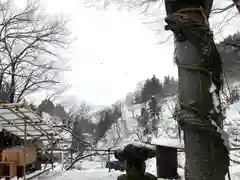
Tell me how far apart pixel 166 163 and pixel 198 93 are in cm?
843

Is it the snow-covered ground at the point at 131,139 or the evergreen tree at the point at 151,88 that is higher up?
the evergreen tree at the point at 151,88

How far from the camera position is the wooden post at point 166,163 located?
32.6ft

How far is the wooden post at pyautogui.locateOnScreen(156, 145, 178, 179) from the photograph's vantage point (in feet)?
32.6

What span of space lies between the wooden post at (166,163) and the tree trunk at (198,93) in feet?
26.6

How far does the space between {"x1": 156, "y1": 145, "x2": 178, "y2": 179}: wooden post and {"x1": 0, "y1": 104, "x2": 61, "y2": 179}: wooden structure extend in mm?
4101

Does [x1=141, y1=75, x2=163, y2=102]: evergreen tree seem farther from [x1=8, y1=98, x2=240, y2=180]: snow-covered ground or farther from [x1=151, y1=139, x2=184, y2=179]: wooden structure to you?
[x1=151, y1=139, x2=184, y2=179]: wooden structure

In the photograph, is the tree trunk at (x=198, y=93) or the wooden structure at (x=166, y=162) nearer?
the tree trunk at (x=198, y=93)

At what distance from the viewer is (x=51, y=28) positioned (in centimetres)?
Result: 1952

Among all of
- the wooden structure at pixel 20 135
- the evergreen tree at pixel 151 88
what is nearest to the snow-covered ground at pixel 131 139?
the wooden structure at pixel 20 135

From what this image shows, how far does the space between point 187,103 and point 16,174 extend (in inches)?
438

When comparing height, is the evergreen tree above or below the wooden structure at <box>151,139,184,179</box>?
above

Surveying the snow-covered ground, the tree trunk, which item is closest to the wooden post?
the snow-covered ground

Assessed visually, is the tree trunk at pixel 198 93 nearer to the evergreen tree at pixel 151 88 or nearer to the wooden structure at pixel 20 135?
the wooden structure at pixel 20 135

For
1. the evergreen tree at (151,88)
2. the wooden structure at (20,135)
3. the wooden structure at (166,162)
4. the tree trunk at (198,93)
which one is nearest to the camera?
the tree trunk at (198,93)
